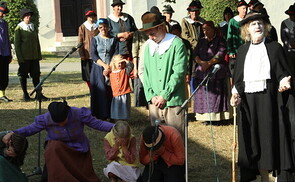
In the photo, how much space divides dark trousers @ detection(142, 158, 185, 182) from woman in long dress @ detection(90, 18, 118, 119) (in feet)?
11.9

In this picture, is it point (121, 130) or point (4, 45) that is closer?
point (121, 130)

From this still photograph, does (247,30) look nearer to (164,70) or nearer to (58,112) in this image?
(164,70)

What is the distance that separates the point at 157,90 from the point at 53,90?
8.80 metres

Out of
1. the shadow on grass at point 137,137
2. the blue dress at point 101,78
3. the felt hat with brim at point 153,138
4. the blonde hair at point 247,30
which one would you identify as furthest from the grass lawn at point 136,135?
the blonde hair at point 247,30

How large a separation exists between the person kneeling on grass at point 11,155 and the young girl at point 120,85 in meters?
3.65

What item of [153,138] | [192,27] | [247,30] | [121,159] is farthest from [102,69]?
[247,30]

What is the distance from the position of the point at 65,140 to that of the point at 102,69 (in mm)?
3851

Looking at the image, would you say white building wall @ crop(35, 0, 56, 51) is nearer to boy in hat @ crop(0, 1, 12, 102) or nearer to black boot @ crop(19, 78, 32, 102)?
black boot @ crop(19, 78, 32, 102)

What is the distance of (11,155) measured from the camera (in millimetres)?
7016

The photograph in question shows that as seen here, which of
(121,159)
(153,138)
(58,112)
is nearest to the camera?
(153,138)

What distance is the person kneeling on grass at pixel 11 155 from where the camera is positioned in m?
6.88

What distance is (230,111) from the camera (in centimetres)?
1138

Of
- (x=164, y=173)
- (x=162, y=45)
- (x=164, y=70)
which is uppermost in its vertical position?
(x=162, y=45)

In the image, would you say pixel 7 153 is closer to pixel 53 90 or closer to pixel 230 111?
pixel 230 111
